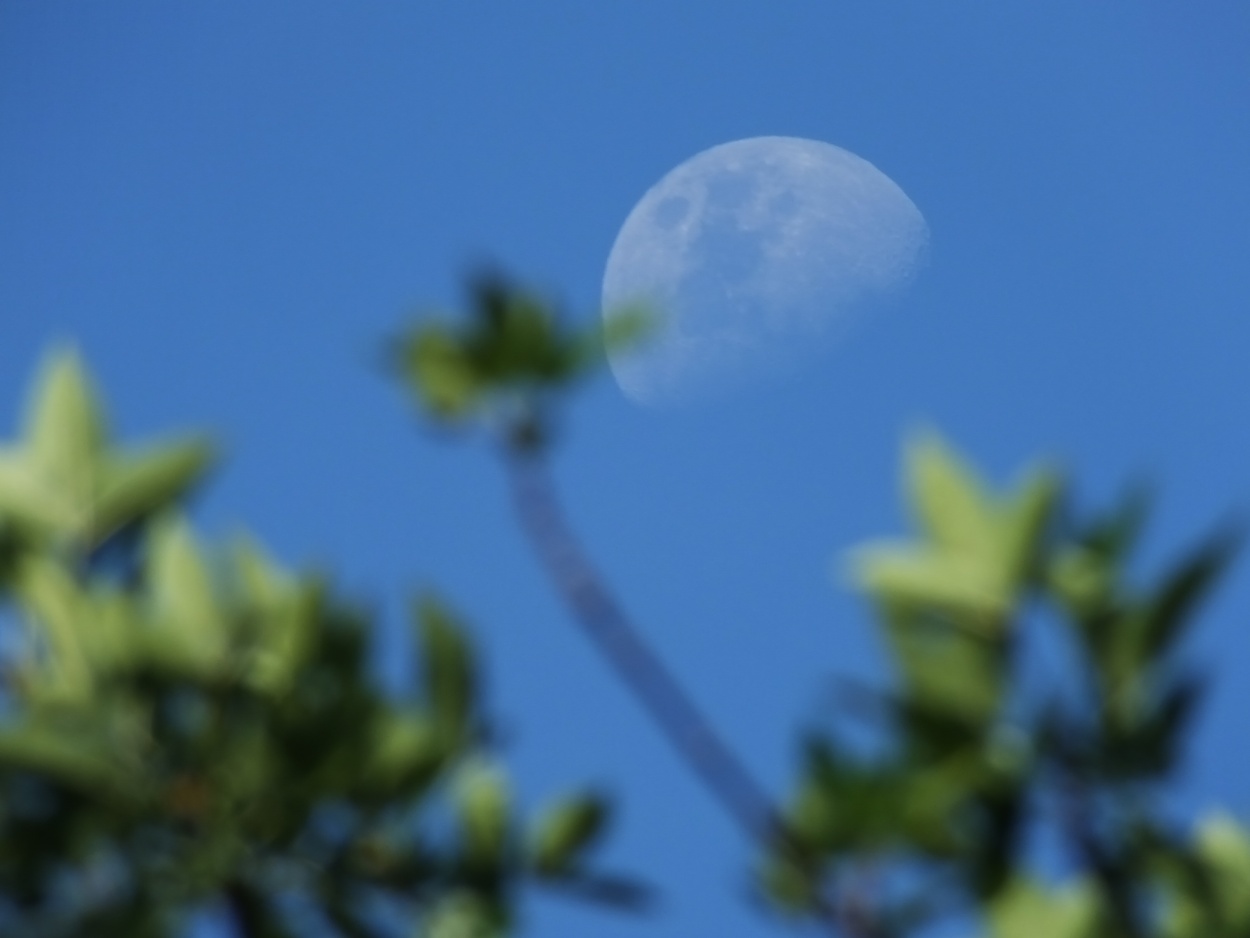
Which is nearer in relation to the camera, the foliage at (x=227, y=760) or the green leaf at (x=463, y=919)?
the foliage at (x=227, y=760)

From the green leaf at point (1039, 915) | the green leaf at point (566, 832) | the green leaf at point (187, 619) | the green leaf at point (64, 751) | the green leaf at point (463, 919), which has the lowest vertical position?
the green leaf at point (1039, 915)

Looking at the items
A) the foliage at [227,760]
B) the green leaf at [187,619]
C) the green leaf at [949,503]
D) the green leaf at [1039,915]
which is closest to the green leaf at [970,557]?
the green leaf at [949,503]

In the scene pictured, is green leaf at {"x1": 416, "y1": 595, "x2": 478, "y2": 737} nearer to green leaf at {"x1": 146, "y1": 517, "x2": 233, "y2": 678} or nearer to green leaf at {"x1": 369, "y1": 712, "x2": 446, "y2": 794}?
green leaf at {"x1": 369, "y1": 712, "x2": 446, "y2": 794}

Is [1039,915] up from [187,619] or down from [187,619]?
down

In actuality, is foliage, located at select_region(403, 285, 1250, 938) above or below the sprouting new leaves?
below

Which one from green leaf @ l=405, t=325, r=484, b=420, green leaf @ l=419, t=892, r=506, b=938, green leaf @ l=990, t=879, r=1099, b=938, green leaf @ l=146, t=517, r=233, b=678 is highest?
green leaf @ l=405, t=325, r=484, b=420

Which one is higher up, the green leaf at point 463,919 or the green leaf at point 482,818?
the green leaf at point 482,818

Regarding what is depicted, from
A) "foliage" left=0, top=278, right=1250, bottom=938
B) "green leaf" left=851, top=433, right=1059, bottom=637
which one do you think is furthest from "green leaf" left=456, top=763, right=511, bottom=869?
"green leaf" left=851, top=433, right=1059, bottom=637

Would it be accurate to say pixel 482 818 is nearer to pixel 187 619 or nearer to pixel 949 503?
pixel 187 619

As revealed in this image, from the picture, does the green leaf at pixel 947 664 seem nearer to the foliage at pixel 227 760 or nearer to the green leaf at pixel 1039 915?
the green leaf at pixel 1039 915

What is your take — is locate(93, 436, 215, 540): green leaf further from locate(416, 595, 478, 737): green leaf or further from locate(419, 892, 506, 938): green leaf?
locate(419, 892, 506, 938): green leaf

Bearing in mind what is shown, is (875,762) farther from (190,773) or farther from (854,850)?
(190,773)

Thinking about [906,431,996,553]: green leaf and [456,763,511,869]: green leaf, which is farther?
[456,763,511,869]: green leaf

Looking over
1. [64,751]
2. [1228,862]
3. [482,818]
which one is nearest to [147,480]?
[64,751]
